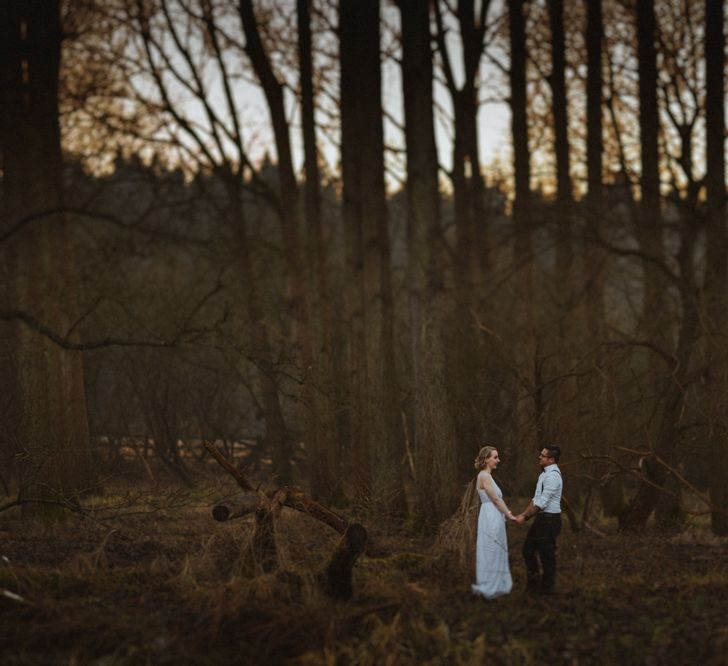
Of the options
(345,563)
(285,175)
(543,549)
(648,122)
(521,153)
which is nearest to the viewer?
(345,563)

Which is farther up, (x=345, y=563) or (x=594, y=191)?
(x=594, y=191)

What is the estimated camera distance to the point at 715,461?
1430 centimetres

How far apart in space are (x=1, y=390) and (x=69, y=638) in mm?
6867

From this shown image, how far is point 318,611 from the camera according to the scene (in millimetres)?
8094

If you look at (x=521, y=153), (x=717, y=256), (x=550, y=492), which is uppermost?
(x=521, y=153)

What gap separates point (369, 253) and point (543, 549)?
21.2ft

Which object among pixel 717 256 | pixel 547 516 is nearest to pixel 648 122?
pixel 717 256

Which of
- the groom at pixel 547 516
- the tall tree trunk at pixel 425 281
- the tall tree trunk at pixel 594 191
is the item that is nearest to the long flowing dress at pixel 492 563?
the groom at pixel 547 516

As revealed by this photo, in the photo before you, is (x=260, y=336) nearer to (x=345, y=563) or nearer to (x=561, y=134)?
(x=561, y=134)

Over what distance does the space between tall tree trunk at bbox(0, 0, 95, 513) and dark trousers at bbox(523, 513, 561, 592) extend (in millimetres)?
6514

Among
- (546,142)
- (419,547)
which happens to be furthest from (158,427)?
(546,142)

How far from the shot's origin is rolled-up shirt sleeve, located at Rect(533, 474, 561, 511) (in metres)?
9.27

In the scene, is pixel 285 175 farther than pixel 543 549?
Yes

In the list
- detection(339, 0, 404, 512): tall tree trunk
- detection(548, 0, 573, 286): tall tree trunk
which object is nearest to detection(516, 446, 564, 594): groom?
detection(339, 0, 404, 512): tall tree trunk
